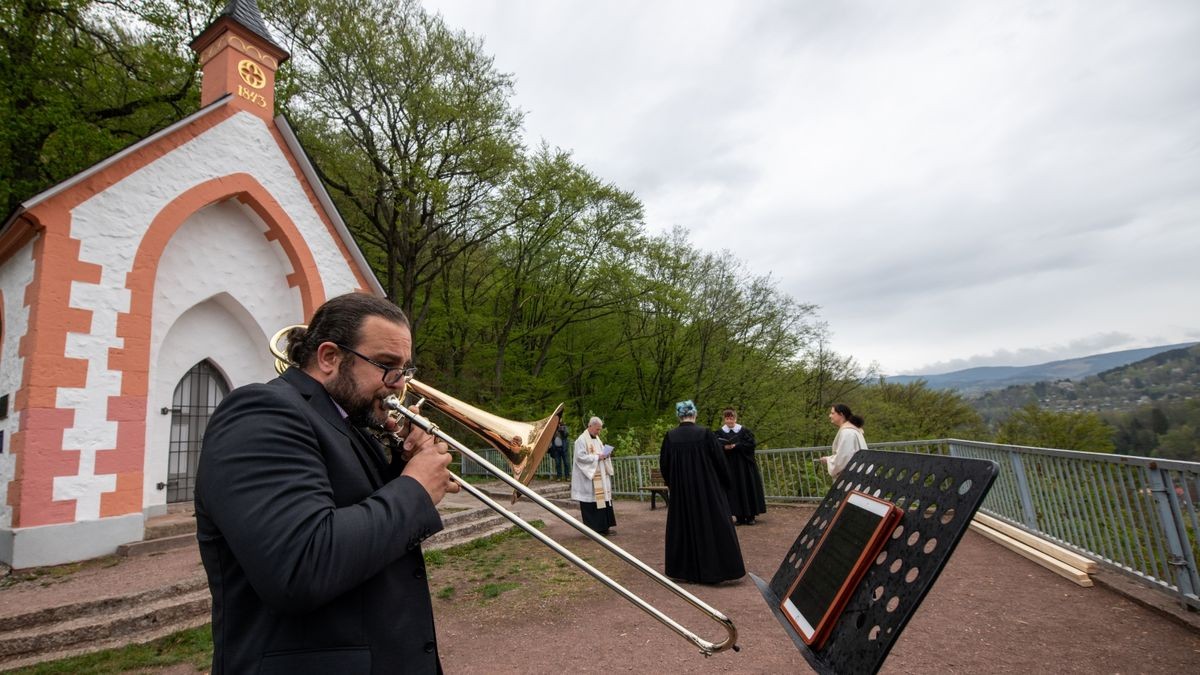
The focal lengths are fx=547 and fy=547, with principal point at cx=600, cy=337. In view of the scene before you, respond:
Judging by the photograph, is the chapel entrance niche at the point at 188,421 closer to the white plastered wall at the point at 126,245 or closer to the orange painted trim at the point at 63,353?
the white plastered wall at the point at 126,245

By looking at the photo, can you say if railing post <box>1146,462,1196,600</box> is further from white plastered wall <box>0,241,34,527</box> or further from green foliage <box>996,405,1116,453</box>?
green foliage <box>996,405,1116,453</box>

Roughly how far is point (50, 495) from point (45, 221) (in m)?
3.43

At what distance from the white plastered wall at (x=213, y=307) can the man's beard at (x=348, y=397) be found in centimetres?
819

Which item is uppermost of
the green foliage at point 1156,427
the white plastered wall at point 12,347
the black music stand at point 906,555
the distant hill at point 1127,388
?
the white plastered wall at point 12,347

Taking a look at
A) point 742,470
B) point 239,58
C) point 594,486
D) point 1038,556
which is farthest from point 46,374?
point 1038,556

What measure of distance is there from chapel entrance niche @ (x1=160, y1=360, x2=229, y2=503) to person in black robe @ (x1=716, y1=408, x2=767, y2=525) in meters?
8.79

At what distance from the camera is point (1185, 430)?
33625 mm

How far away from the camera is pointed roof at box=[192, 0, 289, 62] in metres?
9.38

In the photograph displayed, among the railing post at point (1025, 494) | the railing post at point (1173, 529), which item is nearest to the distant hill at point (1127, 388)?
the railing post at point (1025, 494)

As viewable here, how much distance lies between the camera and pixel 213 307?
366 inches

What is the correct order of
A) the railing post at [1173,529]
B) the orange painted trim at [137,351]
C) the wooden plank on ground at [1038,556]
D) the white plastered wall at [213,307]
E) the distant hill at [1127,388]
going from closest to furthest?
the railing post at [1173,529] → the wooden plank on ground at [1038,556] → the orange painted trim at [137,351] → the white plastered wall at [213,307] → the distant hill at [1127,388]

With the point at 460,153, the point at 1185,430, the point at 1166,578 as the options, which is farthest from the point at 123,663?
the point at 1185,430

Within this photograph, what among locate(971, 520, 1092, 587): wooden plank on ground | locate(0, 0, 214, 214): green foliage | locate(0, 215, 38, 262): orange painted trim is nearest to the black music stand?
locate(971, 520, 1092, 587): wooden plank on ground

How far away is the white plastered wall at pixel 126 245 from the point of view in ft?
23.0
